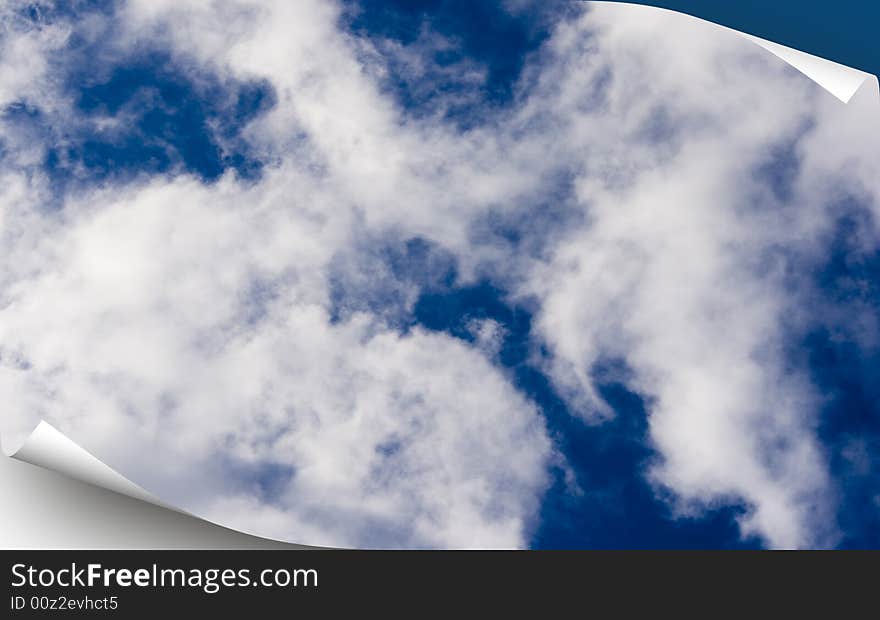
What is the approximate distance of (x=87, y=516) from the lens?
2316 centimetres

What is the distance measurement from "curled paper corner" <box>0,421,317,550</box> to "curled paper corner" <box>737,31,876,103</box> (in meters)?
21.4

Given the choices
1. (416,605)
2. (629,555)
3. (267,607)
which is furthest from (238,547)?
(629,555)

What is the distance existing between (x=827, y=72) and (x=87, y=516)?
26.2 m

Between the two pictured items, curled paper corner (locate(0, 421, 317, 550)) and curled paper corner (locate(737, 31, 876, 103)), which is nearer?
curled paper corner (locate(737, 31, 876, 103))

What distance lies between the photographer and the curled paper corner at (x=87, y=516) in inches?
896

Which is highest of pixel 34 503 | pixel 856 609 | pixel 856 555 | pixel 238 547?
pixel 34 503

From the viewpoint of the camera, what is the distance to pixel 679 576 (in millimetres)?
23812

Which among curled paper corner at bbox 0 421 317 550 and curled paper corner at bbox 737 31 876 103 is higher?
curled paper corner at bbox 737 31 876 103

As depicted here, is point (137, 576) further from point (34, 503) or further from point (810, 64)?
→ point (810, 64)

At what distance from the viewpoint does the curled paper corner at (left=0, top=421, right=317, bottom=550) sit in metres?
22.8

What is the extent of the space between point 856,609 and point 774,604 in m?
2.45

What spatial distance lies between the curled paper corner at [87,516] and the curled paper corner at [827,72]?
21380 mm

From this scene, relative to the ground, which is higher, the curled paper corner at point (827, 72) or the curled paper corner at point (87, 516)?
the curled paper corner at point (827, 72)

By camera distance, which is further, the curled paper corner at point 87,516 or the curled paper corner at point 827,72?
the curled paper corner at point 87,516
